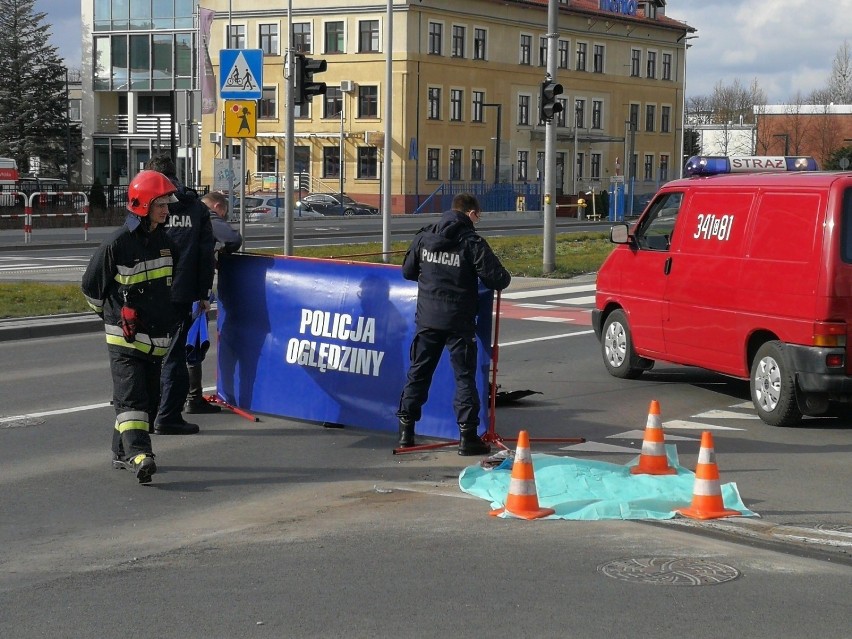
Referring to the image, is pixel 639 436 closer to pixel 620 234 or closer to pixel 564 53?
pixel 620 234

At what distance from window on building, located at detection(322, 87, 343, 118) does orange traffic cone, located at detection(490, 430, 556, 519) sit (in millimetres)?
64227

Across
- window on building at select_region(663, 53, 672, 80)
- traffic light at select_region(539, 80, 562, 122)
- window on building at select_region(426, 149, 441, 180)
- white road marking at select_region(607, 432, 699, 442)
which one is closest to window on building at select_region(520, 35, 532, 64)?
window on building at select_region(426, 149, 441, 180)

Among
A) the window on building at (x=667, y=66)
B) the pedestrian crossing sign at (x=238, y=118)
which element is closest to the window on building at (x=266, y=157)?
the window on building at (x=667, y=66)

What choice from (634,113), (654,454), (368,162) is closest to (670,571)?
(654,454)

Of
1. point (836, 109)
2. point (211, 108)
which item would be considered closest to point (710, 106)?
point (836, 109)

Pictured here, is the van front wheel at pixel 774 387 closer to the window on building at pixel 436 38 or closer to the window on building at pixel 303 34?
the window on building at pixel 436 38

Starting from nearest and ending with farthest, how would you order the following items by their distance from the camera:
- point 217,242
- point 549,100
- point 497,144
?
point 217,242, point 549,100, point 497,144

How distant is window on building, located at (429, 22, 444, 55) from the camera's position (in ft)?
229

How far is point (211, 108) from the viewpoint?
4753 cm

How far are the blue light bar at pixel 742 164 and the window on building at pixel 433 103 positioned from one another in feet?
181

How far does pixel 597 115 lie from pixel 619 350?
228 feet

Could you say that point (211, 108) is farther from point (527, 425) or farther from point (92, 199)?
point (527, 425)

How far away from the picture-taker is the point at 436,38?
7012cm

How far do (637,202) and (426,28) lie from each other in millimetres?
14516
